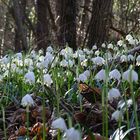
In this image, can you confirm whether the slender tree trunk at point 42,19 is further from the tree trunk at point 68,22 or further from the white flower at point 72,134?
the white flower at point 72,134

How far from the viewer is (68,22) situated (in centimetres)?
991

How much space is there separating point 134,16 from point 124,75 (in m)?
15.3

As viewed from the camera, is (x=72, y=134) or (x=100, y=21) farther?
(x=100, y=21)

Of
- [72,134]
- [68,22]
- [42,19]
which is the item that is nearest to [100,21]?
[68,22]

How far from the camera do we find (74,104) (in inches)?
115

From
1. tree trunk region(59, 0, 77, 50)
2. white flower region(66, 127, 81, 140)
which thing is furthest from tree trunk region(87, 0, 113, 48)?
white flower region(66, 127, 81, 140)

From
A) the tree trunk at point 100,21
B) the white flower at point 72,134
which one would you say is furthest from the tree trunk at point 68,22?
the white flower at point 72,134

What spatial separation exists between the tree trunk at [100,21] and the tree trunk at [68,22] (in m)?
0.90

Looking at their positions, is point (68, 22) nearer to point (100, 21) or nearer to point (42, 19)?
point (100, 21)

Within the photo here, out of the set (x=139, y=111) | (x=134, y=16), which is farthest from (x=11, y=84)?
(x=134, y=16)

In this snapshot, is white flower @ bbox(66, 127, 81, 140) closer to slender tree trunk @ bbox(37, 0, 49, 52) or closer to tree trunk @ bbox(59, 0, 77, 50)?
tree trunk @ bbox(59, 0, 77, 50)

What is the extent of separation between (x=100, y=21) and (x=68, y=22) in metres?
1.15

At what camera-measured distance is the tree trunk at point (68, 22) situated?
32.4 feet

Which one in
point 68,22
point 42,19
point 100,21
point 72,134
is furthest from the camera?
point 42,19
